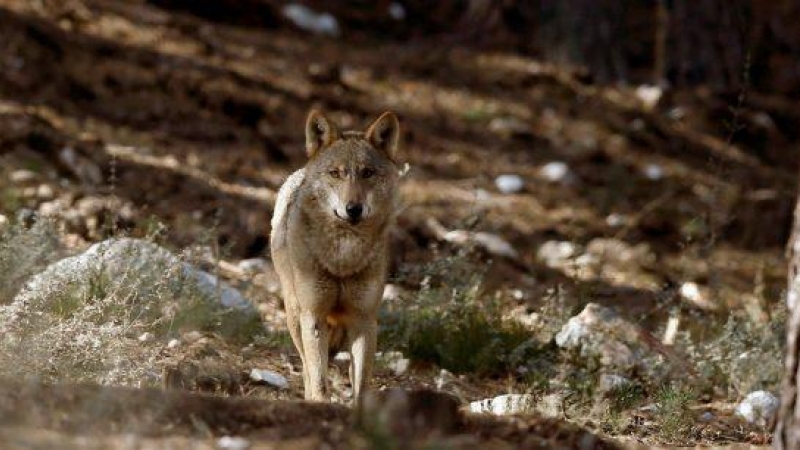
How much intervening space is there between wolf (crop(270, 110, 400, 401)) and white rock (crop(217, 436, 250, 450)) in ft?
6.13

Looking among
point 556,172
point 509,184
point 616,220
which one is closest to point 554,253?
point 616,220

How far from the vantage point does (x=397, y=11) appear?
1360 centimetres

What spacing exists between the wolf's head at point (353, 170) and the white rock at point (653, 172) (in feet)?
18.1

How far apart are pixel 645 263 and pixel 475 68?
125 inches

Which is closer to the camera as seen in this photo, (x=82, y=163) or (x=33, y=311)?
(x=33, y=311)

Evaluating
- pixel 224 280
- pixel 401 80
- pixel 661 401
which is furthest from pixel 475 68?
pixel 661 401

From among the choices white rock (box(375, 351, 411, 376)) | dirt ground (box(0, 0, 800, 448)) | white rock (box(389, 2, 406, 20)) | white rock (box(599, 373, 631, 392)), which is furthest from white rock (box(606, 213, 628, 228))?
white rock (box(375, 351, 411, 376))

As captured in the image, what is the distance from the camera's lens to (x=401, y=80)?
1245cm

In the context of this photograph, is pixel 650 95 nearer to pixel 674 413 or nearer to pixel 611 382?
pixel 611 382

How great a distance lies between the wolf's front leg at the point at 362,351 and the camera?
6.29 meters

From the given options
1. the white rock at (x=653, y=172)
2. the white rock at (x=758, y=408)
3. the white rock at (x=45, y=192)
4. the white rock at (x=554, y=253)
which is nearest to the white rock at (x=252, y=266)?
the white rock at (x=45, y=192)

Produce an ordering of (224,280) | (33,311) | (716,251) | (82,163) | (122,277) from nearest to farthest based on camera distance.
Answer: (33,311)
(122,277)
(224,280)
(82,163)
(716,251)

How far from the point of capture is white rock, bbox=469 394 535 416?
6.34 metres

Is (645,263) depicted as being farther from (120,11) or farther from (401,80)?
(120,11)
